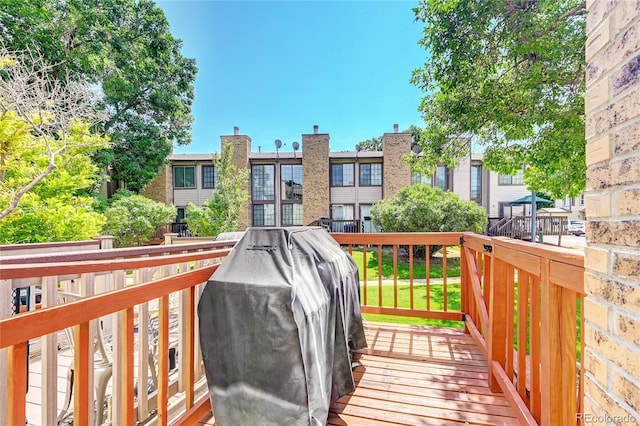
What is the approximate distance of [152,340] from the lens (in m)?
2.45

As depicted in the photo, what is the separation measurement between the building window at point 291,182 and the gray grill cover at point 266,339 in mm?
16582

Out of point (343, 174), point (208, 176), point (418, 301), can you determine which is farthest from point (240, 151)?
point (418, 301)

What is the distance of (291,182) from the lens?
18297mm

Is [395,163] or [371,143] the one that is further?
[371,143]

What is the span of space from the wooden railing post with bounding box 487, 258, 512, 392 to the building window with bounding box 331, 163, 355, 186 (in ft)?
51.2

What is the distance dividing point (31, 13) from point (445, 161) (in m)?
15.0

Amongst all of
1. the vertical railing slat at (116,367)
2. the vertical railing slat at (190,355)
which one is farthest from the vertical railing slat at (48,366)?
the vertical railing slat at (190,355)

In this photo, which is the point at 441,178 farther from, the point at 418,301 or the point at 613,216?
the point at 613,216

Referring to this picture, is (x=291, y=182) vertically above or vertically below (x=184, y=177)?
below

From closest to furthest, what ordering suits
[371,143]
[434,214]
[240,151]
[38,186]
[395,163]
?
[38,186], [434,214], [395,163], [240,151], [371,143]

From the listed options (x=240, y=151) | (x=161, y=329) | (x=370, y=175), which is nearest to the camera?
(x=161, y=329)

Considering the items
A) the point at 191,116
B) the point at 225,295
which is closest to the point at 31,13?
the point at 191,116

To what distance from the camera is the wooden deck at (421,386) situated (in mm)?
1918

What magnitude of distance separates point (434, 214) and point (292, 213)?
10308 millimetres
